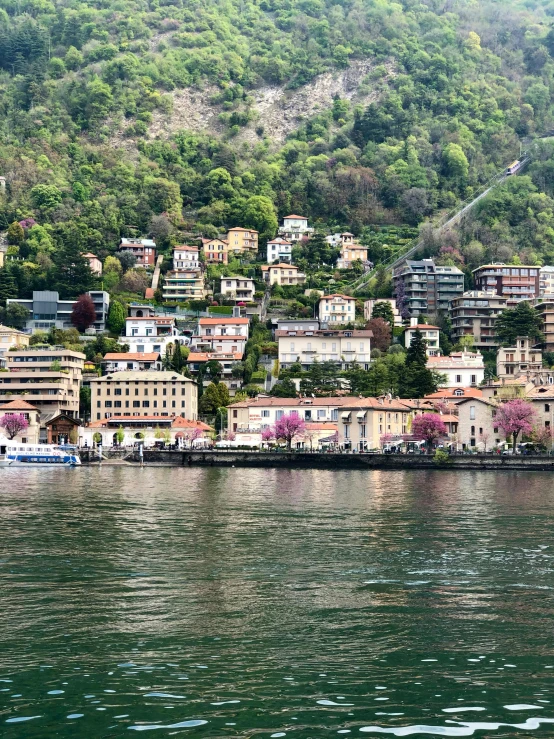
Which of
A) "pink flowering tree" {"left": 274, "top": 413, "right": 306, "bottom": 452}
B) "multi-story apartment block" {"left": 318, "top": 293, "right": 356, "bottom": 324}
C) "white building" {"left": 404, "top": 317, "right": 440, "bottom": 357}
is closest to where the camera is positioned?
"pink flowering tree" {"left": 274, "top": 413, "right": 306, "bottom": 452}

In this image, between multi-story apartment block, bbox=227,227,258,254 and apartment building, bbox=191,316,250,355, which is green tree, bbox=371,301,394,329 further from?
multi-story apartment block, bbox=227,227,258,254

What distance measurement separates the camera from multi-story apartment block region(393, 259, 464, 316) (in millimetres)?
123125

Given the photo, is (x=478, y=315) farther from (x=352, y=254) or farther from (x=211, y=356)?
(x=211, y=356)

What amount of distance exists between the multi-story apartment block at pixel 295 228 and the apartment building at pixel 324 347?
1346 inches

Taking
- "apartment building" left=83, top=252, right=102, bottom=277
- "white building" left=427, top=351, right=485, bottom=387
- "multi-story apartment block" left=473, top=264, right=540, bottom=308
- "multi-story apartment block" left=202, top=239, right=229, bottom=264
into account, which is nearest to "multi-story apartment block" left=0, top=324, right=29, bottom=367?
"apartment building" left=83, top=252, right=102, bottom=277

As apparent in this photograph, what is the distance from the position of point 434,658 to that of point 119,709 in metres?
5.52

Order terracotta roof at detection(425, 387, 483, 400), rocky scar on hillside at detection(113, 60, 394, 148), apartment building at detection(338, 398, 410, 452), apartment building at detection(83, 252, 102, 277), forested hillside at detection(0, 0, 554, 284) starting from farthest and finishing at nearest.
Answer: rocky scar on hillside at detection(113, 60, 394, 148) → forested hillside at detection(0, 0, 554, 284) → apartment building at detection(83, 252, 102, 277) → terracotta roof at detection(425, 387, 483, 400) → apartment building at detection(338, 398, 410, 452)

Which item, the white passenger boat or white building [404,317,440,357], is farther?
white building [404,317,440,357]

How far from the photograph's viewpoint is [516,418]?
8394 centimetres

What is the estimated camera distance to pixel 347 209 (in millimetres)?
148500

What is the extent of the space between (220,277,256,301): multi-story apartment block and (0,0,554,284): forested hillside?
16.9 m

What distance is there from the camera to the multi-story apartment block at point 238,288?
399ft

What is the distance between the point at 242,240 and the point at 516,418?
60068 mm

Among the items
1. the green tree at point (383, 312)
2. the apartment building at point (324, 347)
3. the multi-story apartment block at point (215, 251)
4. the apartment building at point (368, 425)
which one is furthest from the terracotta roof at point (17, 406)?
the multi-story apartment block at point (215, 251)
